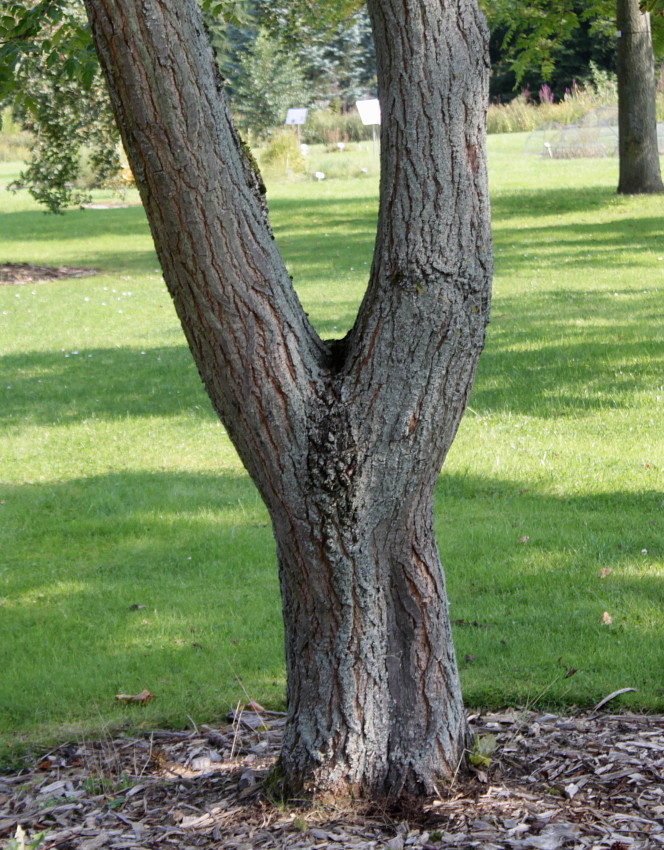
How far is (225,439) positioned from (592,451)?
9.68 feet

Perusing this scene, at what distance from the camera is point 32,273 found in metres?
18.4

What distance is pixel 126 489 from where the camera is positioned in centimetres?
699

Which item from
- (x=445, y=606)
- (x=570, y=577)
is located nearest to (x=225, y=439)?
(x=570, y=577)

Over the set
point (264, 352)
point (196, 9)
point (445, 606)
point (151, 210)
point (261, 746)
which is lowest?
point (261, 746)

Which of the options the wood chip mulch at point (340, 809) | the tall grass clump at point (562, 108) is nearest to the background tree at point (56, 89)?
the wood chip mulch at point (340, 809)

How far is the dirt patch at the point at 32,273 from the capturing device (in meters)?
17.8

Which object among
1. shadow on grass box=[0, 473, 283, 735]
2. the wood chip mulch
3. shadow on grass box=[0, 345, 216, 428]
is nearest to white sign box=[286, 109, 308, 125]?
shadow on grass box=[0, 345, 216, 428]

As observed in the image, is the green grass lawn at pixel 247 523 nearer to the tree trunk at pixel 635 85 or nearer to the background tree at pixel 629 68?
the background tree at pixel 629 68

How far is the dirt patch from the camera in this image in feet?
58.4

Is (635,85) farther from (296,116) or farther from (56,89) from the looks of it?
(296,116)

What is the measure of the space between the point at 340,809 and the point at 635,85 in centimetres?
1718

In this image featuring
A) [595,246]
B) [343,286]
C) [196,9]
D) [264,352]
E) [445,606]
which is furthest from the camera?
[595,246]

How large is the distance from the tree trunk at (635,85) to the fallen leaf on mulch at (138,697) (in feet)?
52.6

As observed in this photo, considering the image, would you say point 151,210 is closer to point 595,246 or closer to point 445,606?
point 445,606
